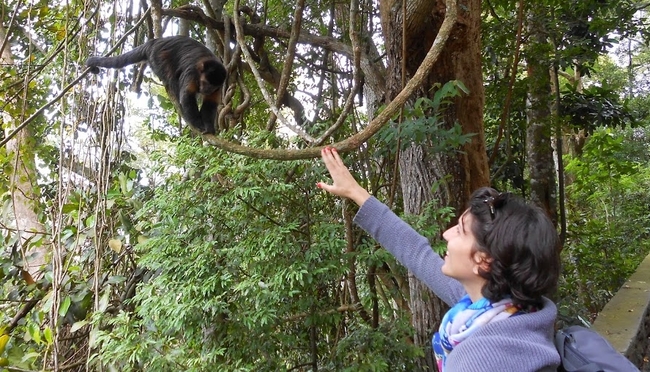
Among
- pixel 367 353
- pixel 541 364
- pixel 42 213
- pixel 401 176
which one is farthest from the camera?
pixel 42 213

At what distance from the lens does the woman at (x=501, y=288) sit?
87 cm

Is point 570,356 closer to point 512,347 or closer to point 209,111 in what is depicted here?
point 512,347

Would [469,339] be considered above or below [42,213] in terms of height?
below

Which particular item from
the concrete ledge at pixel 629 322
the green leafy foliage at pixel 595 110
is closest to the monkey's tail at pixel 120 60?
the concrete ledge at pixel 629 322

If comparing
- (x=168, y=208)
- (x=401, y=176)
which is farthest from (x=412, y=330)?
(x=168, y=208)

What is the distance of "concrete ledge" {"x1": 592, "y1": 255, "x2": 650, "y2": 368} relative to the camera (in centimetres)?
290

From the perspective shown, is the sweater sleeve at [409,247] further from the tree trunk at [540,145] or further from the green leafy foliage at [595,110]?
the green leafy foliage at [595,110]

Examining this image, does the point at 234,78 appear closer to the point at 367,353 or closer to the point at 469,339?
the point at 367,353

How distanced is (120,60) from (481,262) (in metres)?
2.50

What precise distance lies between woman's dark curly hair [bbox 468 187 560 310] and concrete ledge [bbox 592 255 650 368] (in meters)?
2.09

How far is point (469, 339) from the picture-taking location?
2.98 feet

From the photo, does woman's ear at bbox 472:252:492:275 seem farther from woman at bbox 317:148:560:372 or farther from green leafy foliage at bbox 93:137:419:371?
green leafy foliage at bbox 93:137:419:371

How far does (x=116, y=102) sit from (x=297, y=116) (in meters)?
1.45

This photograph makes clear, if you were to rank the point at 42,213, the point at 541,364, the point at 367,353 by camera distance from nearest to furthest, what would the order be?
the point at 541,364 < the point at 367,353 < the point at 42,213
